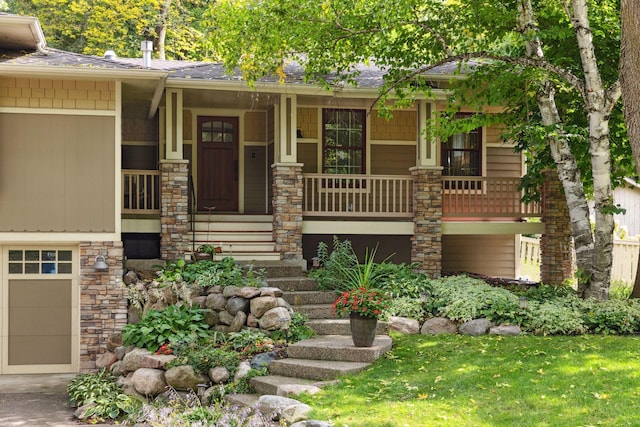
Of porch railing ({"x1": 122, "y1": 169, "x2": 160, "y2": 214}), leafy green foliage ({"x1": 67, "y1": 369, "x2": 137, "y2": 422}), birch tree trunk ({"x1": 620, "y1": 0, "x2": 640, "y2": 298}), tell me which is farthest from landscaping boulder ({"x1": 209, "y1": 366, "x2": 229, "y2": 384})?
birch tree trunk ({"x1": 620, "y1": 0, "x2": 640, "y2": 298})

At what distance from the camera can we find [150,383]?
10.6m

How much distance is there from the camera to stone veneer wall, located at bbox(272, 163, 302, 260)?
14.8 metres

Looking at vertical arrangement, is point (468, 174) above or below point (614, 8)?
below

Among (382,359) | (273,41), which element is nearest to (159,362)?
(382,359)

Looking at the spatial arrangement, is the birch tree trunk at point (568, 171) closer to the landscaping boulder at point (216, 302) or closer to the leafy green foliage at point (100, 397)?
the landscaping boulder at point (216, 302)

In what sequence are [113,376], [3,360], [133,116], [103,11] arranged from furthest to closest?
[103,11], [133,116], [3,360], [113,376]

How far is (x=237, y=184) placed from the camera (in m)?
17.3

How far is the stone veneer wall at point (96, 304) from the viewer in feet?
42.1

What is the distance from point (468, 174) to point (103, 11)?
1498 cm

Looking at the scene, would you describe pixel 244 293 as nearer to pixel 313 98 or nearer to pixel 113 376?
pixel 113 376

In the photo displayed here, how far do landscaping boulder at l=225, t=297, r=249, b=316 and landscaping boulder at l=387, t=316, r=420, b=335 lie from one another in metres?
2.15

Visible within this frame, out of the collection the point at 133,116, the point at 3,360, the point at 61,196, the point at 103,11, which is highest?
the point at 103,11

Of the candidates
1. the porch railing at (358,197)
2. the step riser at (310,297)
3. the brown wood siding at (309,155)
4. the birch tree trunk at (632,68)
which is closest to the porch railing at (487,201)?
the porch railing at (358,197)

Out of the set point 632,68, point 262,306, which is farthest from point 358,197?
point 632,68
